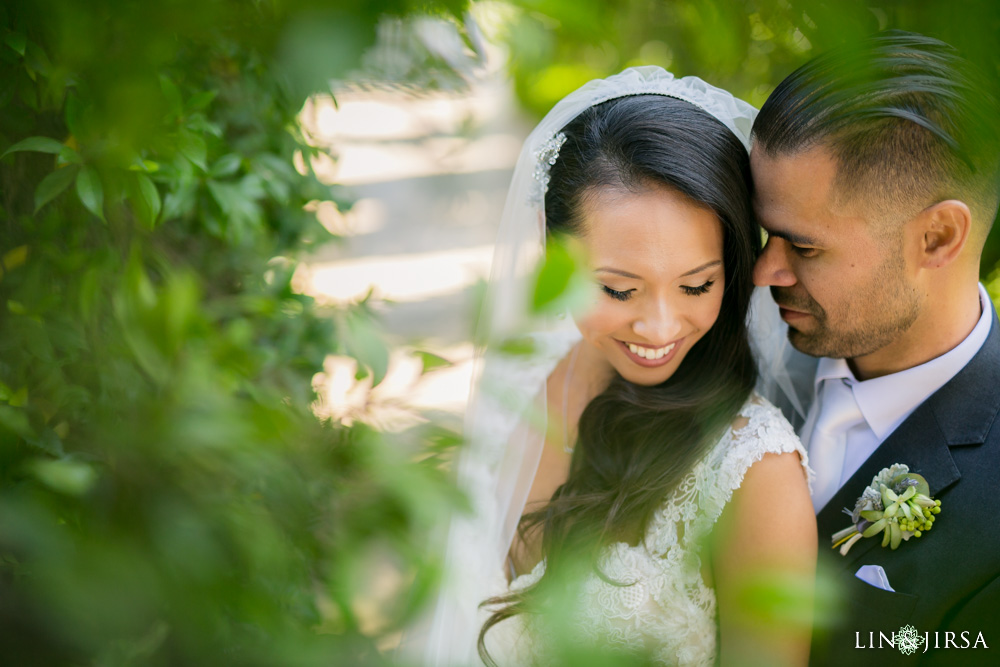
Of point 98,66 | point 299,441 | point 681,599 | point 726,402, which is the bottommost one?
point 681,599

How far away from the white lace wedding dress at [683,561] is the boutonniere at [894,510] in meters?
0.18

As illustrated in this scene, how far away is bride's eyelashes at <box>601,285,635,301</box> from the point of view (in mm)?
1785

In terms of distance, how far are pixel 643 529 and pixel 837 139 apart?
3.66 ft

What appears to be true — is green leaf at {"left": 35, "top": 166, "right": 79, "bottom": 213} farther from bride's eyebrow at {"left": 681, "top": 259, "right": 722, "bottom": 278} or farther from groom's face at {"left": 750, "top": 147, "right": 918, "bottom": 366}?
groom's face at {"left": 750, "top": 147, "right": 918, "bottom": 366}

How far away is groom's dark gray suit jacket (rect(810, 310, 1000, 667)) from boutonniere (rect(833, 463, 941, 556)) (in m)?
0.03

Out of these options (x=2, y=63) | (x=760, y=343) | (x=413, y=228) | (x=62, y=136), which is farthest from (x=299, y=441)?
(x=413, y=228)

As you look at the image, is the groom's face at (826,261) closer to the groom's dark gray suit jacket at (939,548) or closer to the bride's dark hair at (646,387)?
the bride's dark hair at (646,387)

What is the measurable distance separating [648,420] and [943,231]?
88cm

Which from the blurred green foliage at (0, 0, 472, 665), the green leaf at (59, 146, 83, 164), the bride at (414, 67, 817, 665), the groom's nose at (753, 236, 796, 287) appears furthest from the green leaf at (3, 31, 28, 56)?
the groom's nose at (753, 236, 796, 287)

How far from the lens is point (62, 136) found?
1.26m

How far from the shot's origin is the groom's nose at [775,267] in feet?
6.04

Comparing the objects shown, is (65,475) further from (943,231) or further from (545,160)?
(943,231)

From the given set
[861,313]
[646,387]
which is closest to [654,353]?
[646,387]

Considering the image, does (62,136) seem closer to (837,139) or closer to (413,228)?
(837,139)
